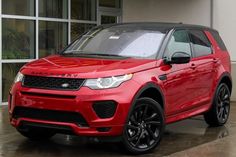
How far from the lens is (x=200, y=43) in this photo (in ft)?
27.0

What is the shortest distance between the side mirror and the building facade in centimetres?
514

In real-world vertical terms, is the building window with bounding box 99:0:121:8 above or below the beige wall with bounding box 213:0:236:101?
above

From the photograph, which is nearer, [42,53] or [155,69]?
[155,69]

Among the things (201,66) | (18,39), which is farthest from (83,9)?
(201,66)

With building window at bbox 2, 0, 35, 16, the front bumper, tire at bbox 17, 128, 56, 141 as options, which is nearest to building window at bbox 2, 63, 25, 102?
building window at bbox 2, 0, 35, 16

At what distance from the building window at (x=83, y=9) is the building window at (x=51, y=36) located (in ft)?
1.79

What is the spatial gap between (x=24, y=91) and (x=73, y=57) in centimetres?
102

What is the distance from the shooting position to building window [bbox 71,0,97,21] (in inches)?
516

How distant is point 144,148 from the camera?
656cm

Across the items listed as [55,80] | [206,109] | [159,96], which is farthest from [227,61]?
[55,80]

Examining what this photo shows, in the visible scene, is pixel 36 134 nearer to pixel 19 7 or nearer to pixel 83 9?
pixel 19 7

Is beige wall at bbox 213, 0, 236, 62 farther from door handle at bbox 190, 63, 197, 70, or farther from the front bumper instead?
the front bumper

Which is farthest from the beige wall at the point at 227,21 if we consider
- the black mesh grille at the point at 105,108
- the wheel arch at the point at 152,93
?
the black mesh grille at the point at 105,108

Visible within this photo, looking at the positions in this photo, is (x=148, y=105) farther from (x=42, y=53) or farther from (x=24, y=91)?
(x=42, y=53)
